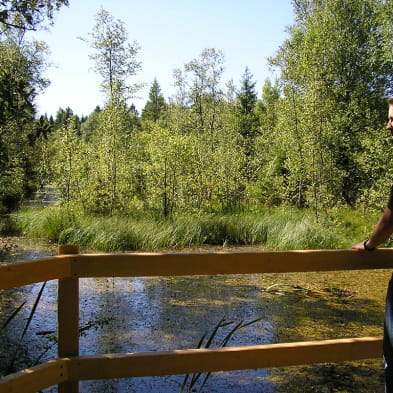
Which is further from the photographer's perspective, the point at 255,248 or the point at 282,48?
the point at 282,48

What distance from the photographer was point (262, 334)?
5.36 metres

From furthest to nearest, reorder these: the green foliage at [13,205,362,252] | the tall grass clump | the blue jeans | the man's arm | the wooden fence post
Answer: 1. the tall grass clump
2. the green foliage at [13,205,362,252]
3. the wooden fence post
4. the man's arm
5. the blue jeans

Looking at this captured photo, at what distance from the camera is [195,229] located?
12.4m

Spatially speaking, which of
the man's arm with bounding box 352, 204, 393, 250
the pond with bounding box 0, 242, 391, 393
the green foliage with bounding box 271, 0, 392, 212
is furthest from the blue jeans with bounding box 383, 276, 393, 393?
the green foliage with bounding box 271, 0, 392, 212

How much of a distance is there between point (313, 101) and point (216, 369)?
1201cm

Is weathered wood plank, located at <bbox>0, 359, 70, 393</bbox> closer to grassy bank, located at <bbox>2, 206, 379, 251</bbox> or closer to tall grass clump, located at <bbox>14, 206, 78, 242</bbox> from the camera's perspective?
grassy bank, located at <bbox>2, 206, 379, 251</bbox>

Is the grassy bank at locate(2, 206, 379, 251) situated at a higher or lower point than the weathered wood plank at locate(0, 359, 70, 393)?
lower

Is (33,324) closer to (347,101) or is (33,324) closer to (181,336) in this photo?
(181,336)

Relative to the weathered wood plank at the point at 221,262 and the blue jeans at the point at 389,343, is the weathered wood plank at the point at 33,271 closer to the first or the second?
the weathered wood plank at the point at 221,262

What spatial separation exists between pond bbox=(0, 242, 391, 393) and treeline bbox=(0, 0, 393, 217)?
3.81 meters

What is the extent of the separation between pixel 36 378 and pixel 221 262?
42.6 inches

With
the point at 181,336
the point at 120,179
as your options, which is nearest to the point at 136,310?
the point at 181,336

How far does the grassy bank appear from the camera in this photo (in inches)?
451

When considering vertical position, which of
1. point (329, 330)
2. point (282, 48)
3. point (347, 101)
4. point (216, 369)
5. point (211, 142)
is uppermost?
point (282, 48)
